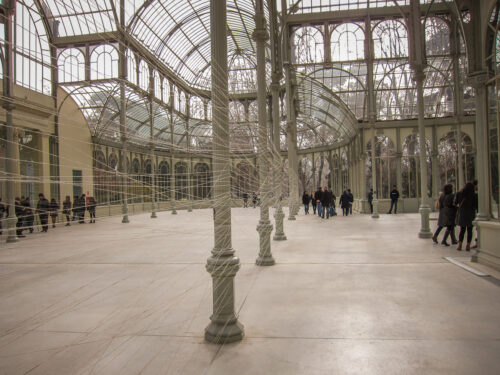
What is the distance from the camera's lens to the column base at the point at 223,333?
340 cm

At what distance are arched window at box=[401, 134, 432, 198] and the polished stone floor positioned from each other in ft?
44.4

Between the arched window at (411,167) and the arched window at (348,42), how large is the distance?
5403 mm

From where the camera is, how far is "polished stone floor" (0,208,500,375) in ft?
9.91

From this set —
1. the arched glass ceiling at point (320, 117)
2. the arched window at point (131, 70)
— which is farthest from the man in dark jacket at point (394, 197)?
the arched window at point (131, 70)

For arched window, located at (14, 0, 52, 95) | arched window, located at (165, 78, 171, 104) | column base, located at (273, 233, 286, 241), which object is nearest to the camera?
column base, located at (273, 233, 286, 241)

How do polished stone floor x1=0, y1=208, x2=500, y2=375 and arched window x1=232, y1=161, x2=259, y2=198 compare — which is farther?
arched window x1=232, y1=161, x2=259, y2=198

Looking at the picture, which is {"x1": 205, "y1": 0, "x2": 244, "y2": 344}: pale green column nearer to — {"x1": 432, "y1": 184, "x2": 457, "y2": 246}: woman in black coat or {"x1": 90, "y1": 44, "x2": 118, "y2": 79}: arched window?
{"x1": 432, "y1": 184, "x2": 457, "y2": 246}: woman in black coat

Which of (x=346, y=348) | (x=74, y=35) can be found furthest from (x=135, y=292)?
(x=74, y=35)

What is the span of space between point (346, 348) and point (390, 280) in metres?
2.54

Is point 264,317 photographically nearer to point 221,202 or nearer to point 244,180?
point 221,202

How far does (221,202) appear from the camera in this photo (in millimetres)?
3631

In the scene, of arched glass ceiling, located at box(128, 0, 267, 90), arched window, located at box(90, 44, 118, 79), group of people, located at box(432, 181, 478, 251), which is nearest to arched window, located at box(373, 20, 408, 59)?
arched glass ceiling, located at box(128, 0, 267, 90)

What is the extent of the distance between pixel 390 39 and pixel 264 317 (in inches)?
730

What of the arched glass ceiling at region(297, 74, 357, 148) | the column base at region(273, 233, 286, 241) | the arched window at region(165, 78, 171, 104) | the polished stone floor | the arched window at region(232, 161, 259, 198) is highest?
the arched window at region(165, 78, 171, 104)
